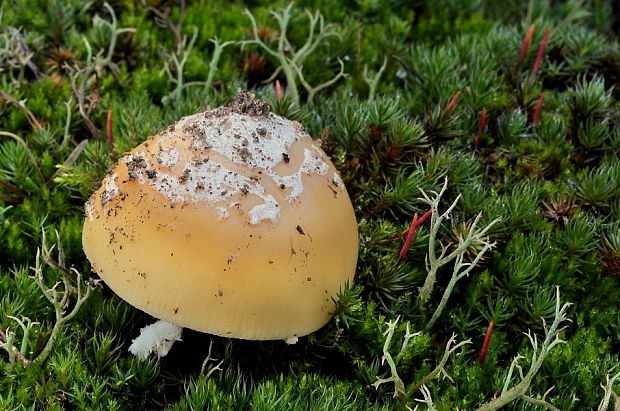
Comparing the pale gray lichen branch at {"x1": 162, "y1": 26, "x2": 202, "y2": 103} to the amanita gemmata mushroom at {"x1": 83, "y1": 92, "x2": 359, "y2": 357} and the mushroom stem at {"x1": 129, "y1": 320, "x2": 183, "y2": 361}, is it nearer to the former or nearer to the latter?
the amanita gemmata mushroom at {"x1": 83, "y1": 92, "x2": 359, "y2": 357}

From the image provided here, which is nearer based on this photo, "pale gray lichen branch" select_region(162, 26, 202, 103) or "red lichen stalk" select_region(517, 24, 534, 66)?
"pale gray lichen branch" select_region(162, 26, 202, 103)

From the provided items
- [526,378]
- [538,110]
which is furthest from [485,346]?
[538,110]

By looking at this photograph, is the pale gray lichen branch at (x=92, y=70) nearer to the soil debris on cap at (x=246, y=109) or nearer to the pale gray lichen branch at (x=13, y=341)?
the soil debris on cap at (x=246, y=109)

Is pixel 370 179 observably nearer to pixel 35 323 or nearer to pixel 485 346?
pixel 485 346

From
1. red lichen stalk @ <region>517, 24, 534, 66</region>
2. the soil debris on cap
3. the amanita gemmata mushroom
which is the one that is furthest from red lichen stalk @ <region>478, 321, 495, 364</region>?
red lichen stalk @ <region>517, 24, 534, 66</region>

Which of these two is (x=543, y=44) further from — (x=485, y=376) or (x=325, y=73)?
(x=485, y=376)

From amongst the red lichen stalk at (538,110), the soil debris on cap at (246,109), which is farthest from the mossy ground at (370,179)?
the soil debris on cap at (246,109)
